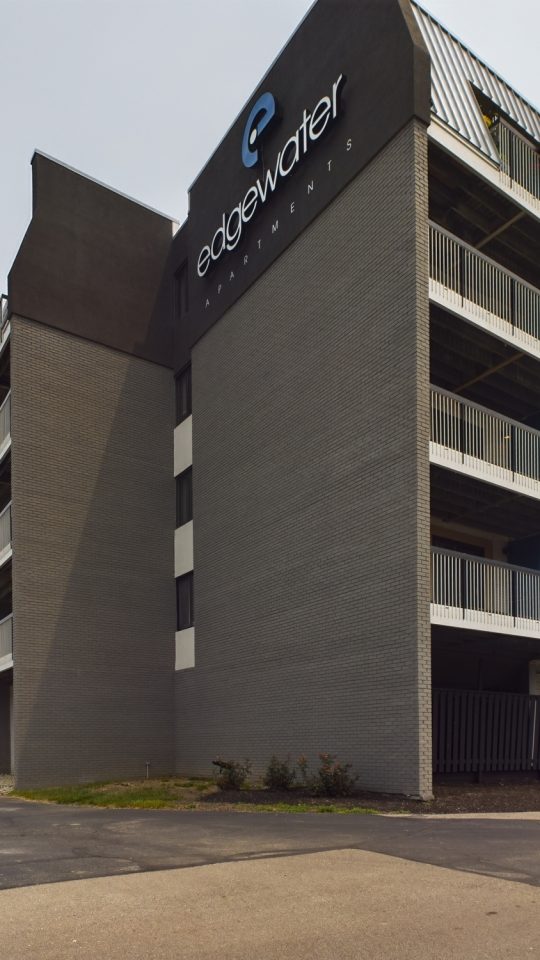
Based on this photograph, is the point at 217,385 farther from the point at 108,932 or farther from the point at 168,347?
the point at 108,932

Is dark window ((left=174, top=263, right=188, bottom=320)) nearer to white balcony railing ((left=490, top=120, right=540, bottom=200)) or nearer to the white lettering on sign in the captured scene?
the white lettering on sign

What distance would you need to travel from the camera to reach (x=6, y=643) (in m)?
23.5

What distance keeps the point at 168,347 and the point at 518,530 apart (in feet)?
37.3

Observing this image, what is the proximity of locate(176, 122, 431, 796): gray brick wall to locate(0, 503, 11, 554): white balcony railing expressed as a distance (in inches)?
189

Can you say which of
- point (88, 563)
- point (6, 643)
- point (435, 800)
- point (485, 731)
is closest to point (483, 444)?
point (485, 731)

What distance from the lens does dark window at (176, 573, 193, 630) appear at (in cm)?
2458

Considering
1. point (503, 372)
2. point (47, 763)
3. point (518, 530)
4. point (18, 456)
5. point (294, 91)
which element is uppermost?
point (294, 91)

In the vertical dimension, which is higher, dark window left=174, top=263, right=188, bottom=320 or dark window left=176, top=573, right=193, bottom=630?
dark window left=174, top=263, right=188, bottom=320

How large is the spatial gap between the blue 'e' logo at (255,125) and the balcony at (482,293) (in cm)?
647

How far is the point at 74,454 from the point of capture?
24.1 metres

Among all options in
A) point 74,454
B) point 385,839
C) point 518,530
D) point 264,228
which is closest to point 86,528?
point 74,454

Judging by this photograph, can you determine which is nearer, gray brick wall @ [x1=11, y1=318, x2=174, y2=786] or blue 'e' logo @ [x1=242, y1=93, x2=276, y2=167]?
blue 'e' logo @ [x1=242, y1=93, x2=276, y2=167]

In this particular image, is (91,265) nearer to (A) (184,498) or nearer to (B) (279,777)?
(A) (184,498)

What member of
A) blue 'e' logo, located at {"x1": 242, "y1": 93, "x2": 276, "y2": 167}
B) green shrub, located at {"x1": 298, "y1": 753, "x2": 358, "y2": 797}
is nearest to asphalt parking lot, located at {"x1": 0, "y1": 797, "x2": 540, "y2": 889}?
green shrub, located at {"x1": 298, "y1": 753, "x2": 358, "y2": 797}
